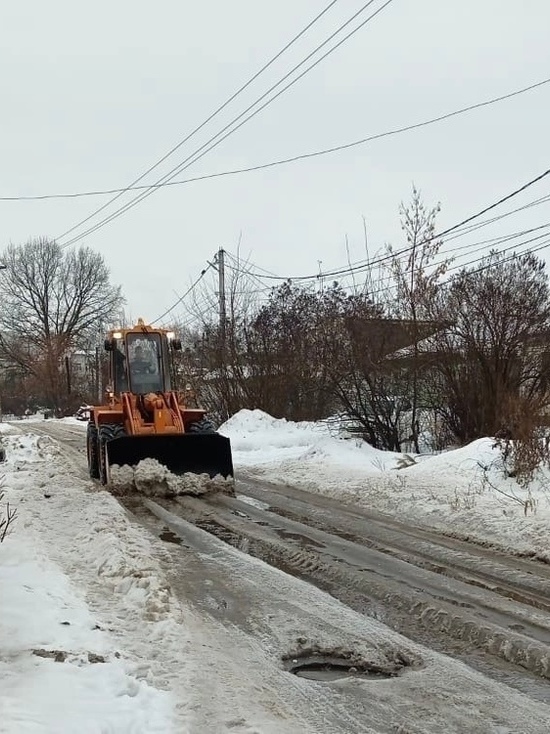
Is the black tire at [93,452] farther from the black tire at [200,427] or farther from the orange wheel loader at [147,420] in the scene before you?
the black tire at [200,427]

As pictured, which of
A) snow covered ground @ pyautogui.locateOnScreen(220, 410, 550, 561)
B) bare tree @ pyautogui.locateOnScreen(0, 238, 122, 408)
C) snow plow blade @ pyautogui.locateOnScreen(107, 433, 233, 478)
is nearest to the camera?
snow covered ground @ pyautogui.locateOnScreen(220, 410, 550, 561)

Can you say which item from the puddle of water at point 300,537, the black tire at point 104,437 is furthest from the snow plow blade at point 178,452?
the puddle of water at point 300,537

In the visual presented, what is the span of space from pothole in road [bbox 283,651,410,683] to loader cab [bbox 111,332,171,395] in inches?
397

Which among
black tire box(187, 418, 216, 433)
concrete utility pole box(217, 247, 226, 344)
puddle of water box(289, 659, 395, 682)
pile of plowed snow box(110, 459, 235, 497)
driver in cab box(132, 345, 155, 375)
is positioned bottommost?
puddle of water box(289, 659, 395, 682)

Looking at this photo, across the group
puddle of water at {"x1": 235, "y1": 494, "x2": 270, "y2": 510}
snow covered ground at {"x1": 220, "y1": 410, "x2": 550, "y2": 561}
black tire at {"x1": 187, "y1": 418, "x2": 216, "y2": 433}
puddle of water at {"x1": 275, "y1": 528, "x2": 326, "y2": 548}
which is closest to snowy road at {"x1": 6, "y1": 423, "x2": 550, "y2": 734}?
puddle of water at {"x1": 275, "y1": 528, "x2": 326, "y2": 548}

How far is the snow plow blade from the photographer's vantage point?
1208 centimetres

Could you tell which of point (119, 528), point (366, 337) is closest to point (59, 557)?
point (119, 528)

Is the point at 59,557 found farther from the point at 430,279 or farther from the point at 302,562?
the point at 430,279

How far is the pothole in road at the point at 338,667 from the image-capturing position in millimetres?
4418

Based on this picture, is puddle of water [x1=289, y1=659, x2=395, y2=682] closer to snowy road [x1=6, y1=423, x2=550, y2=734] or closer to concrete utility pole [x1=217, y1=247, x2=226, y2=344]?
snowy road [x1=6, y1=423, x2=550, y2=734]

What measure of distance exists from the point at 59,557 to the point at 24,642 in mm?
2772

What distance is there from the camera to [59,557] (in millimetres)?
7125

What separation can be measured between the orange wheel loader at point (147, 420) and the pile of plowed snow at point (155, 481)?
0.14 m

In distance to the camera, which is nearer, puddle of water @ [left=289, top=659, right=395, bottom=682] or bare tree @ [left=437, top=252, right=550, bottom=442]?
puddle of water @ [left=289, top=659, right=395, bottom=682]
